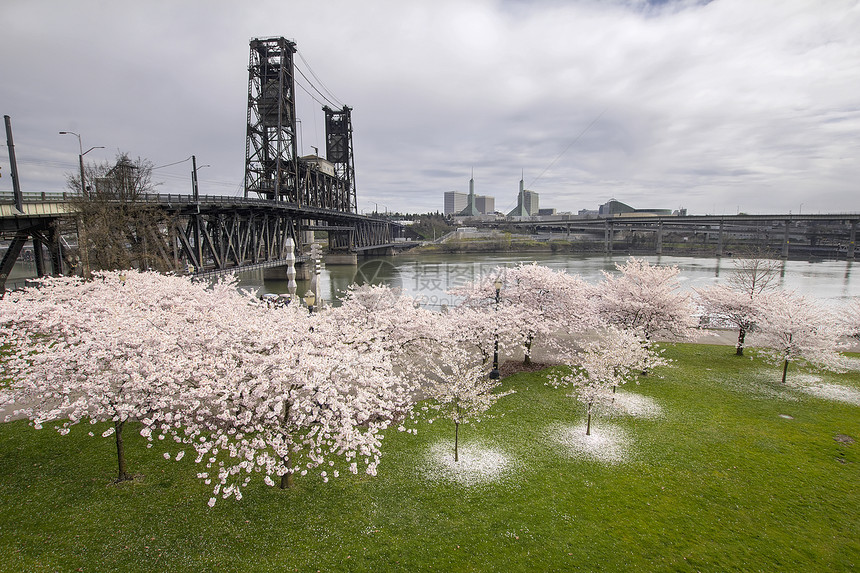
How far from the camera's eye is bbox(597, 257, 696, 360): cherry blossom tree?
2056cm

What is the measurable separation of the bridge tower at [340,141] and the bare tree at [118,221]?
3057 inches

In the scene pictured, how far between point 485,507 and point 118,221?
31.2 meters

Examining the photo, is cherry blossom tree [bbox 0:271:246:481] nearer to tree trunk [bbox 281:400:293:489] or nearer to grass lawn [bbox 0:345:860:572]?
grass lawn [bbox 0:345:860:572]

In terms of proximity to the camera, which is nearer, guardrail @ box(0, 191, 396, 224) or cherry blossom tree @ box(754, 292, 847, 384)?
cherry blossom tree @ box(754, 292, 847, 384)

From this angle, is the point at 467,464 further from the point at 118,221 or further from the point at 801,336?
the point at 118,221

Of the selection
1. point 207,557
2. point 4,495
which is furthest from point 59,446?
point 207,557

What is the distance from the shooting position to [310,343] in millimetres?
10055

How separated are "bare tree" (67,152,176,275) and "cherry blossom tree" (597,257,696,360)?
31.4 m

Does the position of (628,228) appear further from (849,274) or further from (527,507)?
(527,507)

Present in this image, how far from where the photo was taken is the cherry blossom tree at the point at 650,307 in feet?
67.5

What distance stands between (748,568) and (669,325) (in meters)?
14.5

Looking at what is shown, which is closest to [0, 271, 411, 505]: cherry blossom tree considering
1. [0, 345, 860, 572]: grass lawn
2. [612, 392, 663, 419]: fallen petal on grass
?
[0, 345, 860, 572]: grass lawn

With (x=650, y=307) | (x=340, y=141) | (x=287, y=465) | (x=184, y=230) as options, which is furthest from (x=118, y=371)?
(x=340, y=141)

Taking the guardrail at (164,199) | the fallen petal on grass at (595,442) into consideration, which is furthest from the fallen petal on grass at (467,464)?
the guardrail at (164,199)
